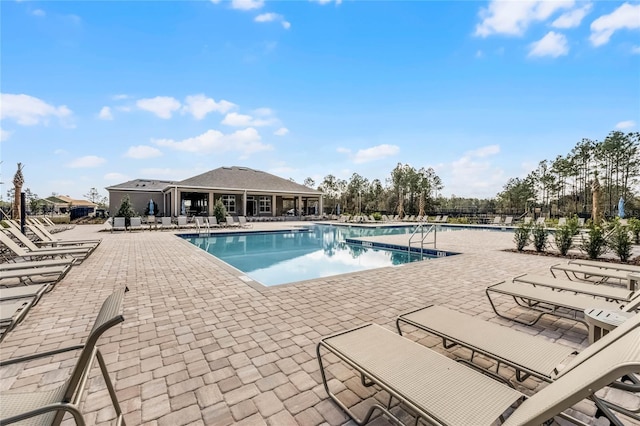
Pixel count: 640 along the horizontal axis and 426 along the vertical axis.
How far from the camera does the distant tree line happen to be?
2666 cm

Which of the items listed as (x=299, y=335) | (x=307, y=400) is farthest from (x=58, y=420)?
(x=299, y=335)

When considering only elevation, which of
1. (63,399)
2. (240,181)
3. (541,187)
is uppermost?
(240,181)

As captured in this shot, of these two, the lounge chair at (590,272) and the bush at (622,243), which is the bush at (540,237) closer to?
the bush at (622,243)

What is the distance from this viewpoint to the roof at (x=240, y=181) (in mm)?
24175

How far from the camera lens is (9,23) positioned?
7.62 meters

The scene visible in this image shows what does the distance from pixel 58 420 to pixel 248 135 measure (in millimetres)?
25547

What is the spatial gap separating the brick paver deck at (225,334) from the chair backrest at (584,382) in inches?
45.7

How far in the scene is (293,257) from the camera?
1033 cm

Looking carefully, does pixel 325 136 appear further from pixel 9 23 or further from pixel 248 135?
pixel 9 23

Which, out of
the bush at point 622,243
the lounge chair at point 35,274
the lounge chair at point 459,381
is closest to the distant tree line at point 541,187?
the bush at point 622,243

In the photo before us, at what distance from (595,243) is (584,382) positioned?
29.6 feet

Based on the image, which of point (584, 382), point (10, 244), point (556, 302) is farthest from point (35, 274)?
point (556, 302)

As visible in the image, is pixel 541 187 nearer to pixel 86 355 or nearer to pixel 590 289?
pixel 590 289

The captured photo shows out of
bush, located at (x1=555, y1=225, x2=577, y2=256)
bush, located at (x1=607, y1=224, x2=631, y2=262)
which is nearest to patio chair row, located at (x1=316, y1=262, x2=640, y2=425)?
bush, located at (x1=607, y1=224, x2=631, y2=262)
